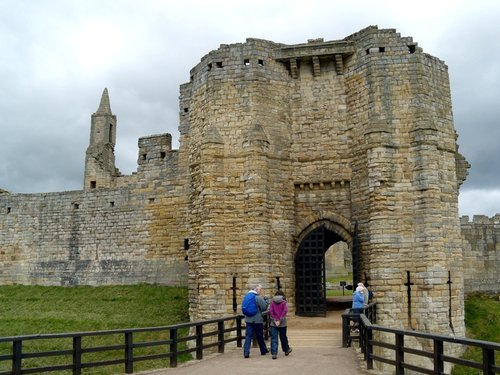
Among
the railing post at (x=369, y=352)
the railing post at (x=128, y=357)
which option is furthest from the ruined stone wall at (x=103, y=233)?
the railing post at (x=369, y=352)

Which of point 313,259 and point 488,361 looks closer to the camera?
point 488,361

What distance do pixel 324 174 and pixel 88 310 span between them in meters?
10.2

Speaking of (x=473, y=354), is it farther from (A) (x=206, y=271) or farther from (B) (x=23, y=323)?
(B) (x=23, y=323)

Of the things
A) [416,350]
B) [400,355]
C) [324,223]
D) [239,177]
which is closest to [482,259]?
[324,223]

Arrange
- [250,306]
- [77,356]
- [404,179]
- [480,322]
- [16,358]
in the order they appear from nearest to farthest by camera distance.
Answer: [16,358], [77,356], [250,306], [404,179], [480,322]

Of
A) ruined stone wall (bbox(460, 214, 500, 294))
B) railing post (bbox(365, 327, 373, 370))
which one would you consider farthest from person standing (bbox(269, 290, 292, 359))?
ruined stone wall (bbox(460, 214, 500, 294))

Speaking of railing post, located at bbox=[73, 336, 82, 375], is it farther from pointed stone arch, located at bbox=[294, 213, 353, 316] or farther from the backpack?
pointed stone arch, located at bbox=[294, 213, 353, 316]

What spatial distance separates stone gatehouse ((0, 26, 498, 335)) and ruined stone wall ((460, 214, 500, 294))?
4691 mm

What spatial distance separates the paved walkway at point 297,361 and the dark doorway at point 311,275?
303cm

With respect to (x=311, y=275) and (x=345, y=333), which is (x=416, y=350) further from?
(x=311, y=275)

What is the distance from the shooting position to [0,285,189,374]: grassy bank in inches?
730

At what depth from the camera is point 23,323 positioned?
19.5 meters

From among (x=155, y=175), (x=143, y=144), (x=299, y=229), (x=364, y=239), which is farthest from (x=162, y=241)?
(x=364, y=239)

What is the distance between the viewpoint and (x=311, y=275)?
16984mm
